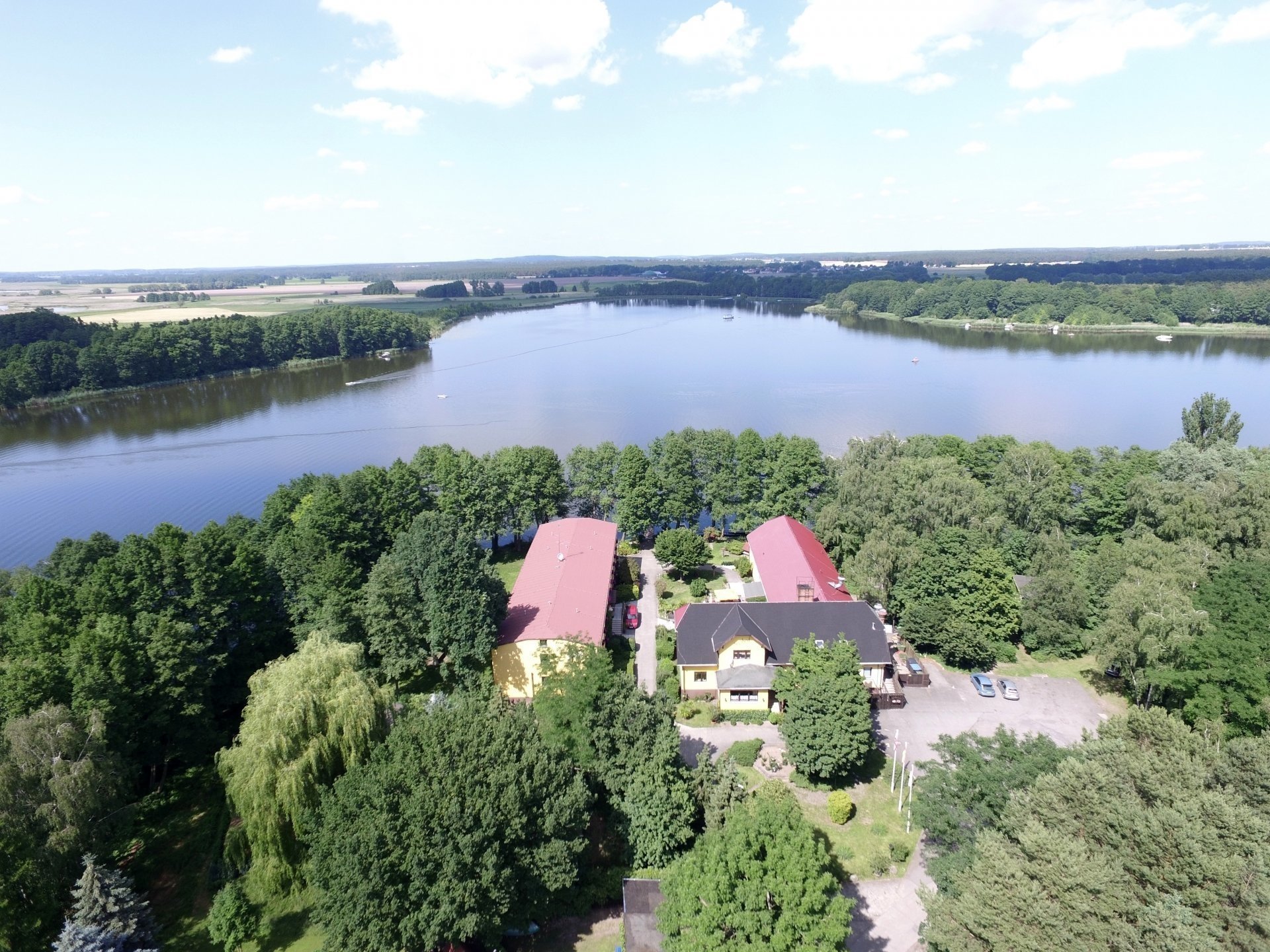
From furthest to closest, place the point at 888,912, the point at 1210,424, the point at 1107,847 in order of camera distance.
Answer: the point at 1210,424, the point at 888,912, the point at 1107,847

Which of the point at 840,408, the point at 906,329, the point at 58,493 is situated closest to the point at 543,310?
the point at 906,329

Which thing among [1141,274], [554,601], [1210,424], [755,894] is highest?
[1141,274]

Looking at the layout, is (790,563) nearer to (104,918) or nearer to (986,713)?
(986,713)

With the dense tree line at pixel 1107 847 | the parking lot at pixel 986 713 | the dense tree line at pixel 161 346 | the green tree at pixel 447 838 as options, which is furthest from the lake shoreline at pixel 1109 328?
the green tree at pixel 447 838

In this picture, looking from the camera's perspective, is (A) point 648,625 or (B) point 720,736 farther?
(A) point 648,625

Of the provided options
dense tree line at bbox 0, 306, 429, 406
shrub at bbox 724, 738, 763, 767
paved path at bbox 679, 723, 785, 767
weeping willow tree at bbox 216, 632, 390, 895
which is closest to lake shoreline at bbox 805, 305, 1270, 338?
dense tree line at bbox 0, 306, 429, 406

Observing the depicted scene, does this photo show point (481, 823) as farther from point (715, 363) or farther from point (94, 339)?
point (94, 339)

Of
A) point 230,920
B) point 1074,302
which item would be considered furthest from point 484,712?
point 1074,302
